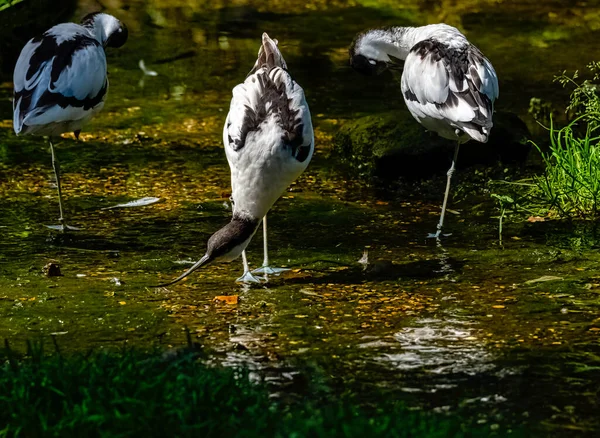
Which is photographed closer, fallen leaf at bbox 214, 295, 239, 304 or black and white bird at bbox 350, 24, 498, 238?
fallen leaf at bbox 214, 295, 239, 304

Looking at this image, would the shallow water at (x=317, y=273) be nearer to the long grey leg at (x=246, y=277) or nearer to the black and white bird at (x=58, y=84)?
the long grey leg at (x=246, y=277)

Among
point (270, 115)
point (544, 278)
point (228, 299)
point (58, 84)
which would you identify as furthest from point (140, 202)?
point (544, 278)

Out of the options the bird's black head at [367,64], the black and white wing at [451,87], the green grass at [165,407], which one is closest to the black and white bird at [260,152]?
the black and white wing at [451,87]

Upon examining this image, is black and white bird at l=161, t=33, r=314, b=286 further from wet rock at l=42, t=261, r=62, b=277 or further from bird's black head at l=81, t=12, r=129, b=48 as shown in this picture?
bird's black head at l=81, t=12, r=129, b=48

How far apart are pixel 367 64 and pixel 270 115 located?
10.4ft

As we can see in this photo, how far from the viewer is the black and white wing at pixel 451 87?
778 centimetres

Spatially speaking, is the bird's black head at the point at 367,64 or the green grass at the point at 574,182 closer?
the green grass at the point at 574,182

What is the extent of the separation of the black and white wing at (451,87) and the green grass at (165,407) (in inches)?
131

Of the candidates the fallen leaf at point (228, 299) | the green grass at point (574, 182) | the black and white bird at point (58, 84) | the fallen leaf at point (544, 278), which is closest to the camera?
the fallen leaf at point (228, 299)

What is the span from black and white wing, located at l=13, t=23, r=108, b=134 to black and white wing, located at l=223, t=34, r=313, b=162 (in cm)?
162

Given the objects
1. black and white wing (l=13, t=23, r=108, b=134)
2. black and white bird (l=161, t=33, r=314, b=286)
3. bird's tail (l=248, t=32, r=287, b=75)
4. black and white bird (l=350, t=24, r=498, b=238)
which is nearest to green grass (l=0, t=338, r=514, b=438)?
black and white bird (l=161, t=33, r=314, b=286)

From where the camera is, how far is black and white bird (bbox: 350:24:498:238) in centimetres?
779

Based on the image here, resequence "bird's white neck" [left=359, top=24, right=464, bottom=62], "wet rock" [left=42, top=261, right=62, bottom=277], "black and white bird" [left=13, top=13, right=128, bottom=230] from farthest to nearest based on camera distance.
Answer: "bird's white neck" [left=359, top=24, right=464, bottom=62] < "black and white bird" [left=13, top=13, right=128, bottom=230] < "wet rock" [left=42, top=261, right=62, bottom=277]

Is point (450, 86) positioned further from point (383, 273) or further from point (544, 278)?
point (544, 278)
